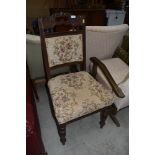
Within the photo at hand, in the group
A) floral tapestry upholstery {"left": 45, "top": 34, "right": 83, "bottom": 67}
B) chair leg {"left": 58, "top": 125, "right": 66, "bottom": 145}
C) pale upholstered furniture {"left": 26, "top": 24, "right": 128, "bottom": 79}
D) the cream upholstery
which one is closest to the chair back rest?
floral tapestry upholstery {"left": 45, "top": 34, "right": 83, "bottom": 67}

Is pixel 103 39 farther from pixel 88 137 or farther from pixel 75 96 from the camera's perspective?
pixel 88 137

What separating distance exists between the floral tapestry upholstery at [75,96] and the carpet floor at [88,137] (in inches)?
13.7

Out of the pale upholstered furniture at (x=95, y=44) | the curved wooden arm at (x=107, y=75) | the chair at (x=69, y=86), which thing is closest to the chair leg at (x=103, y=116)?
the chair at (x=69, y=86)

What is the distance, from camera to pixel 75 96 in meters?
1.50

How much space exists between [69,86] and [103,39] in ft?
2.37

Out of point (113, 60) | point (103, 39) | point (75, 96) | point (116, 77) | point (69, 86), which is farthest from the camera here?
point (113, 60)

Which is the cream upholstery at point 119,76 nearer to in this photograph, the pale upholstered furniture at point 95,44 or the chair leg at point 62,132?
the pale upholstered furniture at point 95,44

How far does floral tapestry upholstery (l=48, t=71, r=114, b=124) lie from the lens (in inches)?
55.7

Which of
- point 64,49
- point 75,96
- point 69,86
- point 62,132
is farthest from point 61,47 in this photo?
point 62,132

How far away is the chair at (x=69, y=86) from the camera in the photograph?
1.44 metres

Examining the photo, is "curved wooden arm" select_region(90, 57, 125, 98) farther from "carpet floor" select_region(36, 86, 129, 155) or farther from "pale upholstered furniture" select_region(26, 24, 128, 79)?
"carpet floor" select_region(36, 86, 129, 155)

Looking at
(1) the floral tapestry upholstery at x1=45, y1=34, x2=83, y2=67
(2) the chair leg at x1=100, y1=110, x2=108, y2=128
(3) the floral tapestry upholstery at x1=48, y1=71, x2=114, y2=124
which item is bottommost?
(2) the chair leg at x1=100, y1=110, x2=108, y2=128
